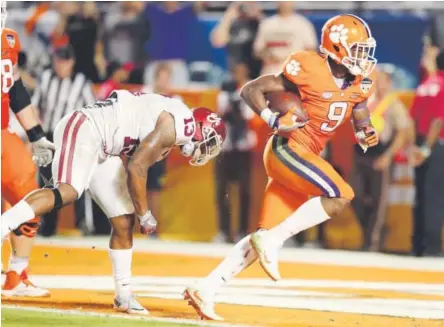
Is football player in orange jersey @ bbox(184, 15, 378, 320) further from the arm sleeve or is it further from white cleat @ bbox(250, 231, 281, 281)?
the arm sleeve

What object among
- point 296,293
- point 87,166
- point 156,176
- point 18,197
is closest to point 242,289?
point 296,293

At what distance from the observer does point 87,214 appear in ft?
41.6

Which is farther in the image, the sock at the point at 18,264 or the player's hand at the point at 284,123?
the sock at the point at 18,264

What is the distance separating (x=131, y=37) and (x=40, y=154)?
15.5 ft

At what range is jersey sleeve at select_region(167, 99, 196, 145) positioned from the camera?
24.3 feet

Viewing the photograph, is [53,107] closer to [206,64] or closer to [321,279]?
[206,64]

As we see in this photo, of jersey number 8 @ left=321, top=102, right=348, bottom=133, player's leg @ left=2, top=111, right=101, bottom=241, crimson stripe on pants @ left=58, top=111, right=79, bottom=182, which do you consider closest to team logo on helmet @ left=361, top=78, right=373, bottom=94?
jersey number 8 @ left=321, top=102, right=348, bottom=133

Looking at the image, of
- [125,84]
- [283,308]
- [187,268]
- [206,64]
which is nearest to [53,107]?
[125,84]

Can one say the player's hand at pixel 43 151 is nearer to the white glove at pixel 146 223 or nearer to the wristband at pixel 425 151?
the white glove at pixel 146 223

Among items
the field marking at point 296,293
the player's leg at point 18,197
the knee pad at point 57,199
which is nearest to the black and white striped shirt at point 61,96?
the field marking at point 296,293

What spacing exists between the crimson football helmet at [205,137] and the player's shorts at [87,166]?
48 centimetres

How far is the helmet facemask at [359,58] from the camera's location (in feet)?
25.5

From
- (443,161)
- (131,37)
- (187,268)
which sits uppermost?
(131,37)

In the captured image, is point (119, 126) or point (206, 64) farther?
point (206, 64)
